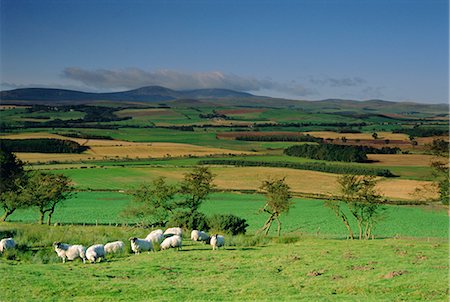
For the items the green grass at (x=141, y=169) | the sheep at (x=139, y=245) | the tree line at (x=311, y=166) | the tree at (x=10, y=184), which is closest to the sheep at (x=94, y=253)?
the sheep at (x=139, y=245)

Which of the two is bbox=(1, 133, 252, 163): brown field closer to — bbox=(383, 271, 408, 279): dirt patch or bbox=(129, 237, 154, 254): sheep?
bbox=(129, 237, 154, 254): sheep

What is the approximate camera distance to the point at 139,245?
91.7 feet

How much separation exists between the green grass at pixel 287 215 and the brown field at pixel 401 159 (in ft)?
119

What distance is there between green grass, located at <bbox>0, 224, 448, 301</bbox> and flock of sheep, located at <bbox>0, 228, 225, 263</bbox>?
60cm

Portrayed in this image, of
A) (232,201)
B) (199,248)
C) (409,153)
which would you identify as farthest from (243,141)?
(199,248)

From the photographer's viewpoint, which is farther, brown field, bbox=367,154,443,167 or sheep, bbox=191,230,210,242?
brown field, bbox=367,154,443,167

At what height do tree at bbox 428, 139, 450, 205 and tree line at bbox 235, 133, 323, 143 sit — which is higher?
tree at bbox 428, 139, 450, 205

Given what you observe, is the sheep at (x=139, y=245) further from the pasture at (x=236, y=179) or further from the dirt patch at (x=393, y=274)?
the pasture at (x=236, y=179)

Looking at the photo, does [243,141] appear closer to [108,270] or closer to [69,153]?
[69,153]

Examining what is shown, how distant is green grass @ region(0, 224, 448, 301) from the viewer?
1738 centimetres

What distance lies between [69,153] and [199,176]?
67.1 m

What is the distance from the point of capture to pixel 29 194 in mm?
48281

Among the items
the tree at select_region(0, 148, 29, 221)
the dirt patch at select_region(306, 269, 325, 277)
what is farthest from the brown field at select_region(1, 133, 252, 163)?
the dirt patch at select_region(306, 269, 325, 277)

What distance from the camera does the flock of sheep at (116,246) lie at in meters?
25.3
